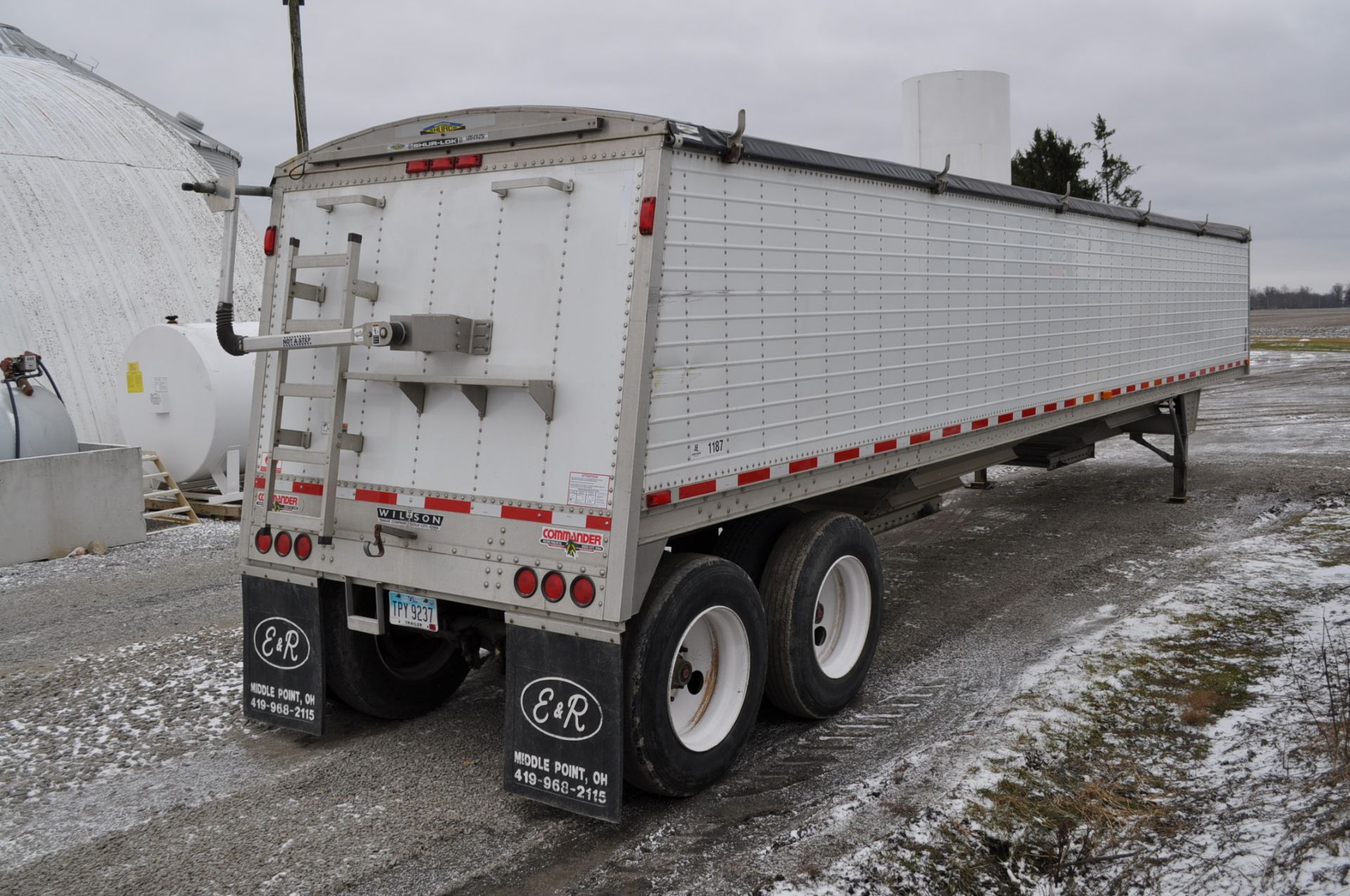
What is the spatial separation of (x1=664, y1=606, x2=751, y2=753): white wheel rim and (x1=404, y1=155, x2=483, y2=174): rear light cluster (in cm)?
244

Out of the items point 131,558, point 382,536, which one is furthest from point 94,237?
point 382,536

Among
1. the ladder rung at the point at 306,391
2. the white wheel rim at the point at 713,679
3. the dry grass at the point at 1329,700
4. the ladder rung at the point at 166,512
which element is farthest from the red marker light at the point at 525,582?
the ladder rung at the point at 166,512

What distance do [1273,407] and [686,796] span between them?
2175 cm

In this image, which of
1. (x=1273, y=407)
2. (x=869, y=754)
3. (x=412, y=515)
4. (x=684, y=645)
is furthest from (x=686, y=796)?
(x=1273, y=407)

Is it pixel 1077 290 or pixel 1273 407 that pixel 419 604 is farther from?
pixel 1273 407

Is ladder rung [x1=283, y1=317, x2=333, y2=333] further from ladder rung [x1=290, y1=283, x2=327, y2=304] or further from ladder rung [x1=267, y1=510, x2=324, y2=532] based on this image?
ladder rung [x1=267, y1=510, x2=324, y2=532]

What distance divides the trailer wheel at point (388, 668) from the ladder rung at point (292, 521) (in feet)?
1.57

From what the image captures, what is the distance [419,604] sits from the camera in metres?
4.93

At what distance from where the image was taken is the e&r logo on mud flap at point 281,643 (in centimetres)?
531

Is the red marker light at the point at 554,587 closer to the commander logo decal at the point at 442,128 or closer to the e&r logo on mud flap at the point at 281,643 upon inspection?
the e&r logo on mud flap at the point at 281,643

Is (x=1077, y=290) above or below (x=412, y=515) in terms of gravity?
above

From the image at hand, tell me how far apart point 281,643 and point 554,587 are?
1.95 meters

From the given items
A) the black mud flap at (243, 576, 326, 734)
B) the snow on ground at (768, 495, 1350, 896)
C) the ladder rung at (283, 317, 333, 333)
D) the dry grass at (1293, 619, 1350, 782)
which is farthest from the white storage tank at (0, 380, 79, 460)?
the dry grass at (1293, 619, 1350, 782)

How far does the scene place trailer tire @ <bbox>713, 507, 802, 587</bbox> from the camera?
18.3ft
